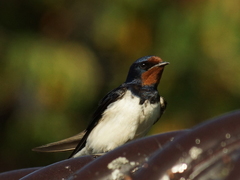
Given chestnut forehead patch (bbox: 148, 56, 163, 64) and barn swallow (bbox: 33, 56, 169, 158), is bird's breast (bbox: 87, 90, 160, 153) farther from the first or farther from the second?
chestnut forehead patch (bbox: 148, 56, 163, 64)

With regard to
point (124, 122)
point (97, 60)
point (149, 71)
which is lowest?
point (97, 60)

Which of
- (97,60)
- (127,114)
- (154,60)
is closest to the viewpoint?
(127,114)

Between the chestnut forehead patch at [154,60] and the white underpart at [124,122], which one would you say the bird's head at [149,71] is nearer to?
the chestnut forehead patch at [154,60]

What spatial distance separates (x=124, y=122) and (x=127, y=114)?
0.04m

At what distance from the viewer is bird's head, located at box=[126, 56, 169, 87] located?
3160 millimetres

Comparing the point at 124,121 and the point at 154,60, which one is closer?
the point at 124,121

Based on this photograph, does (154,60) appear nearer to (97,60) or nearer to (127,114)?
(127,114)

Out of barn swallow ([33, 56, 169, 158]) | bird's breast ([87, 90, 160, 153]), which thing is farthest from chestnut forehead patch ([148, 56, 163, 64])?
bird's breast ([87, 90, 160, 153])

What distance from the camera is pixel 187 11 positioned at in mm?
4848

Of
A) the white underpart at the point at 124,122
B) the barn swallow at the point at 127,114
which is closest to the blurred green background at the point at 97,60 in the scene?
the barn swallow at the point at 127,114

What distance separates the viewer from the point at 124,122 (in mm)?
2990

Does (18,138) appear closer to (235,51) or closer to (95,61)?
(95,61)

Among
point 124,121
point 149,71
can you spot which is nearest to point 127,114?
point 124,121

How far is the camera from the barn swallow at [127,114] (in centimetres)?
297
